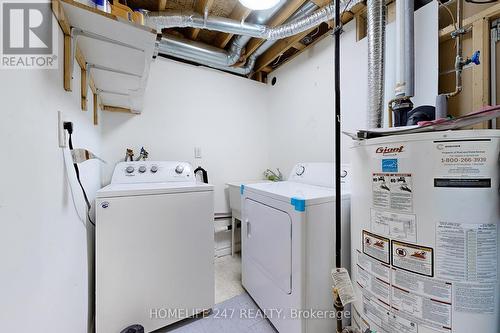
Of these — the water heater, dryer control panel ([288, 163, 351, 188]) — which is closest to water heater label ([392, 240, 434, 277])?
the water heater

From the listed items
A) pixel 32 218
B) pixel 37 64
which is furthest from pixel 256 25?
pixel 32 218

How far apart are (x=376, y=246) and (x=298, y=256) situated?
0.43 m

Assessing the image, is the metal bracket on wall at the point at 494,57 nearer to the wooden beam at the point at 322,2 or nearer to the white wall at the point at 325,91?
the white wall at the point at 325,91

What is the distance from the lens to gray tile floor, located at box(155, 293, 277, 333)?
154 centimetres

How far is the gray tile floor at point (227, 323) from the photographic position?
1540 mm

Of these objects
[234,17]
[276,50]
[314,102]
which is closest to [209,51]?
[234,17]

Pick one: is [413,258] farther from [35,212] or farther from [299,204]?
[35,212]

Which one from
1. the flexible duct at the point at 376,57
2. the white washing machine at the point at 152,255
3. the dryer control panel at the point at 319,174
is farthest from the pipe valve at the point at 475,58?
the white washing machine at the point at 152,255

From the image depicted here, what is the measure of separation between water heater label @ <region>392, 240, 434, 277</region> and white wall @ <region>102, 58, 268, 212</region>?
2.06m

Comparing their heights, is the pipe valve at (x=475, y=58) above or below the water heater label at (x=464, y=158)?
above

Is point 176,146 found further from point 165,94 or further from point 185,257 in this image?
point 185,257

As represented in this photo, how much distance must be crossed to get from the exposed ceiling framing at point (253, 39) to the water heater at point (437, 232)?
157 centimetres

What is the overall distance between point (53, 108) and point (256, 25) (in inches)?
72.5

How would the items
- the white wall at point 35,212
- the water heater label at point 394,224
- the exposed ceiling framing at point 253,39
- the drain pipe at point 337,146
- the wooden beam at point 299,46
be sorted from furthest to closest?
the wooden beam at point 299,46 → the exposed ceiling framing at point 253,39 → the drain pipe at point 337,146 → the water heater label at point 394,224 → the white wall at point 35,212
